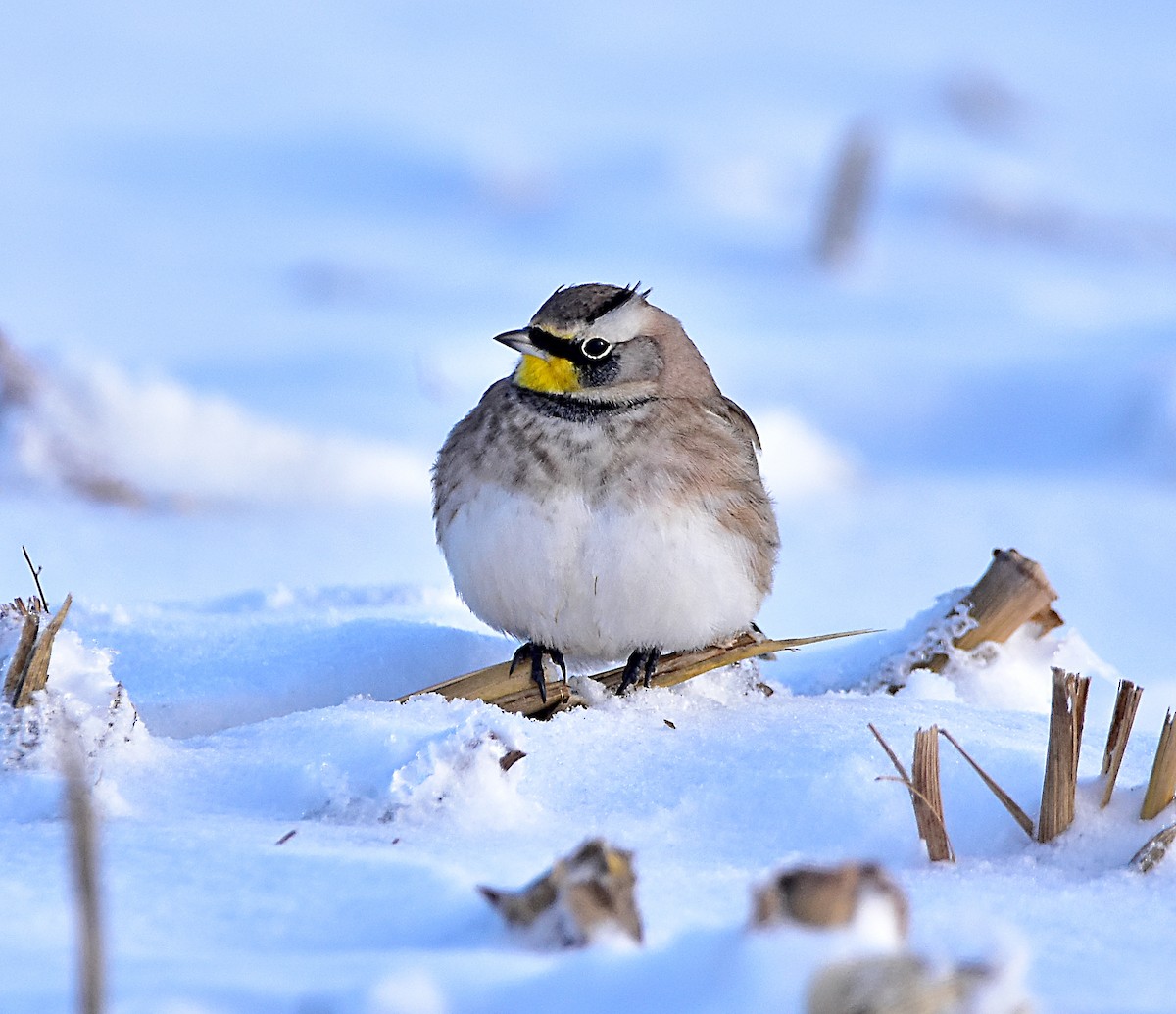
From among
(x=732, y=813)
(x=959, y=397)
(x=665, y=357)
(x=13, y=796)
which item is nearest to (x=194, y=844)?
(x=13, y=796)

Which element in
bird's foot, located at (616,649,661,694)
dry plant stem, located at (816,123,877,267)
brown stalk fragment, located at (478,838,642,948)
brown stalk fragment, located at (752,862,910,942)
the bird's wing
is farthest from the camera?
dry plant stem, located at (816,123,877,267)

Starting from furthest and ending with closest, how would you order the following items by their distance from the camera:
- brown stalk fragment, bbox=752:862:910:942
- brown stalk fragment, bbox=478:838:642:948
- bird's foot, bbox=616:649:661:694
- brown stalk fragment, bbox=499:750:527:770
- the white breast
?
bird's foot, bbox=616:649:661:694 → the white breast → brown stalk fragment, bbox=499:750:527:770 → brown stalk fragment, bbox=478:838:642:948 → brown stalk fragment, bbox=752:862:910:942

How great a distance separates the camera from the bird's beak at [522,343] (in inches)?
145

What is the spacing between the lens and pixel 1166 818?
2.50m

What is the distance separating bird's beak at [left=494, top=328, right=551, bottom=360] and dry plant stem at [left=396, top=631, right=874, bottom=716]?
0.74 metres

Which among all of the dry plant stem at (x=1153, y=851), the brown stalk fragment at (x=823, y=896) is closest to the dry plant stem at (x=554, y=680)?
the dry plant stem at (x=1153, y=851)

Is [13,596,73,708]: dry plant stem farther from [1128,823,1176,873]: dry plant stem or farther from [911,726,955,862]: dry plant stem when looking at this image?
[1128,823,1176,873]: dry plant stem

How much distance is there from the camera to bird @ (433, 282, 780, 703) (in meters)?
3.46

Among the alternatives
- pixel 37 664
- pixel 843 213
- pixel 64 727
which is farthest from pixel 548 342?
pixel 843 213

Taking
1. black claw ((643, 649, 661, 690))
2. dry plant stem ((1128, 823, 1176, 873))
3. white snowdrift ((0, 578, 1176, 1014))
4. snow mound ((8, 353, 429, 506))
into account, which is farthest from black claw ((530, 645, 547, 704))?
snow mound ((8, 353, 429, 506))

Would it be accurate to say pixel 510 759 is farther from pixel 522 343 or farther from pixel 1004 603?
pixel 1004 603

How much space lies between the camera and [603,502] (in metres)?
3.49

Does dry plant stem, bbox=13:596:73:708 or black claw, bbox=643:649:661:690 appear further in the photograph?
black claw, bbox=643:649:661:690

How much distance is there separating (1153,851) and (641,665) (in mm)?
1512
